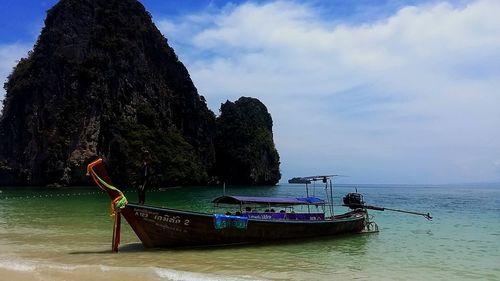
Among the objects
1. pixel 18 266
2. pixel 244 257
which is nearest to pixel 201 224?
pixel 244 257

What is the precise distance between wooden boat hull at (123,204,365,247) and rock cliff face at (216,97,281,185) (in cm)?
7416

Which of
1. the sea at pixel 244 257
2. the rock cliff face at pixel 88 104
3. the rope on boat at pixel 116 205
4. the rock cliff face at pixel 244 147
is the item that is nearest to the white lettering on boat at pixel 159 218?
the rope on boat at pixel 116 205

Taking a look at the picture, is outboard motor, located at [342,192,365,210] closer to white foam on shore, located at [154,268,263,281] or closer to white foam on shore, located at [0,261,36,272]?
white foam on shore, located at [154,268,263,281]

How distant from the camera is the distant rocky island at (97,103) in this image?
61.5 metres

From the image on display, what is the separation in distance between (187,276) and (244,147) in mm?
80870

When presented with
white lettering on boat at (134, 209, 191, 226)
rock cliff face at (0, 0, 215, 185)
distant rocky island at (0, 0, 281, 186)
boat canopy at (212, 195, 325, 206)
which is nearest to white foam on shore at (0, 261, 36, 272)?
white lettering on boat at (134, 209, 191, 226)

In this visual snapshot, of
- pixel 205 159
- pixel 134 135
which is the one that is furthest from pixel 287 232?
pixel 205 159

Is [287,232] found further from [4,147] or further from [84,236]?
[4,147]

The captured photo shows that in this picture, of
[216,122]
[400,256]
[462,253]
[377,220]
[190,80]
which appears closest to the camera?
[400,256]

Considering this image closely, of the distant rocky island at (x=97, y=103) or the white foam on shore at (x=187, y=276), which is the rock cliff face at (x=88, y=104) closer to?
the distant rocky island at (x=97, y=103)

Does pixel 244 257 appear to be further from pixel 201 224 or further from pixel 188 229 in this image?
pixel 188 229

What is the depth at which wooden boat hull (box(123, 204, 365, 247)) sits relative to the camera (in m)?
12.1

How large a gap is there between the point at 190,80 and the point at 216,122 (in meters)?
13.6

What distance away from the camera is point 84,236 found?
1505 cm
